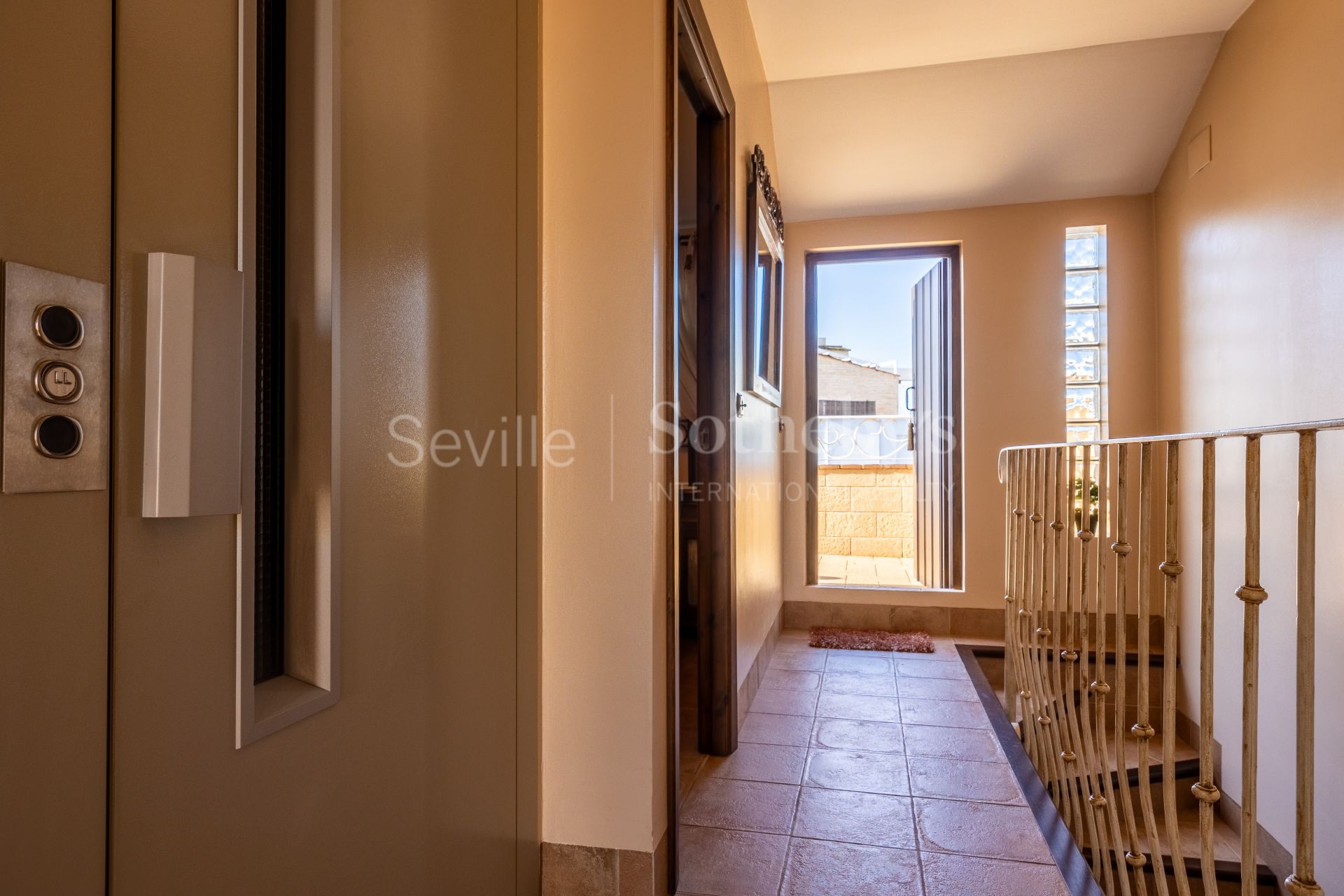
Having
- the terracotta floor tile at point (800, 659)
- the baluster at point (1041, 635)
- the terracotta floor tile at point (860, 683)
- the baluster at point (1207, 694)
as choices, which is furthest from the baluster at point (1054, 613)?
the terracotta floor tile at point (800, 659)

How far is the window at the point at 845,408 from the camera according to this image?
445 cm

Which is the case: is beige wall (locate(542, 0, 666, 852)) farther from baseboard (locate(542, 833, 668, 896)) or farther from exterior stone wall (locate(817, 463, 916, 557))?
exterior stone wall (locate(817, 463, 916, 557))

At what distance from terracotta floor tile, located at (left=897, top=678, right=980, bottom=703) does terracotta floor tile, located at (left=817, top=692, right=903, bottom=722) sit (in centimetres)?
14

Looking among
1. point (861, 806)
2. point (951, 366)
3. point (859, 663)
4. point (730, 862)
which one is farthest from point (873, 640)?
point (730, 862)

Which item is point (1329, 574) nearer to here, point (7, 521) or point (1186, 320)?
point (1186, 320)

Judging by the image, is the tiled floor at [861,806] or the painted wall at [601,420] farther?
the tiled floor at [861,806]

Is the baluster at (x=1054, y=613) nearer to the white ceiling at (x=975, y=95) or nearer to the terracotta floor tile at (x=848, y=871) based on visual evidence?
the terracotta floor tile at (x=848, y=871)

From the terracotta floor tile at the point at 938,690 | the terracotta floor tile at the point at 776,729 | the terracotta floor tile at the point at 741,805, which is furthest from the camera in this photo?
the terracotta floor tile at the point at 938,690

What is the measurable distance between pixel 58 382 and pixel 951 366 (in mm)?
4249

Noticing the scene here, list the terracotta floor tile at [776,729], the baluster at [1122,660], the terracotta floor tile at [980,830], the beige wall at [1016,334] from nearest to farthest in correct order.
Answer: the baluster at [1122,660]
the terracotta floor tile at [980,830]
the terracotta floor tile at [776,729]
the beige wall at [1016,334]

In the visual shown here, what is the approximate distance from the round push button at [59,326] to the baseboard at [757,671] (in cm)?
236

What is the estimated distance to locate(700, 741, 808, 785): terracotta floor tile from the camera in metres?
2.26

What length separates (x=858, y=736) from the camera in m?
2.60

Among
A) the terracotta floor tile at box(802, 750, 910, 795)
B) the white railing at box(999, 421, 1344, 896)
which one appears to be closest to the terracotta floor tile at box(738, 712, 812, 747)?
the terracotta floor tile at box(802, 750, 910, 795)
